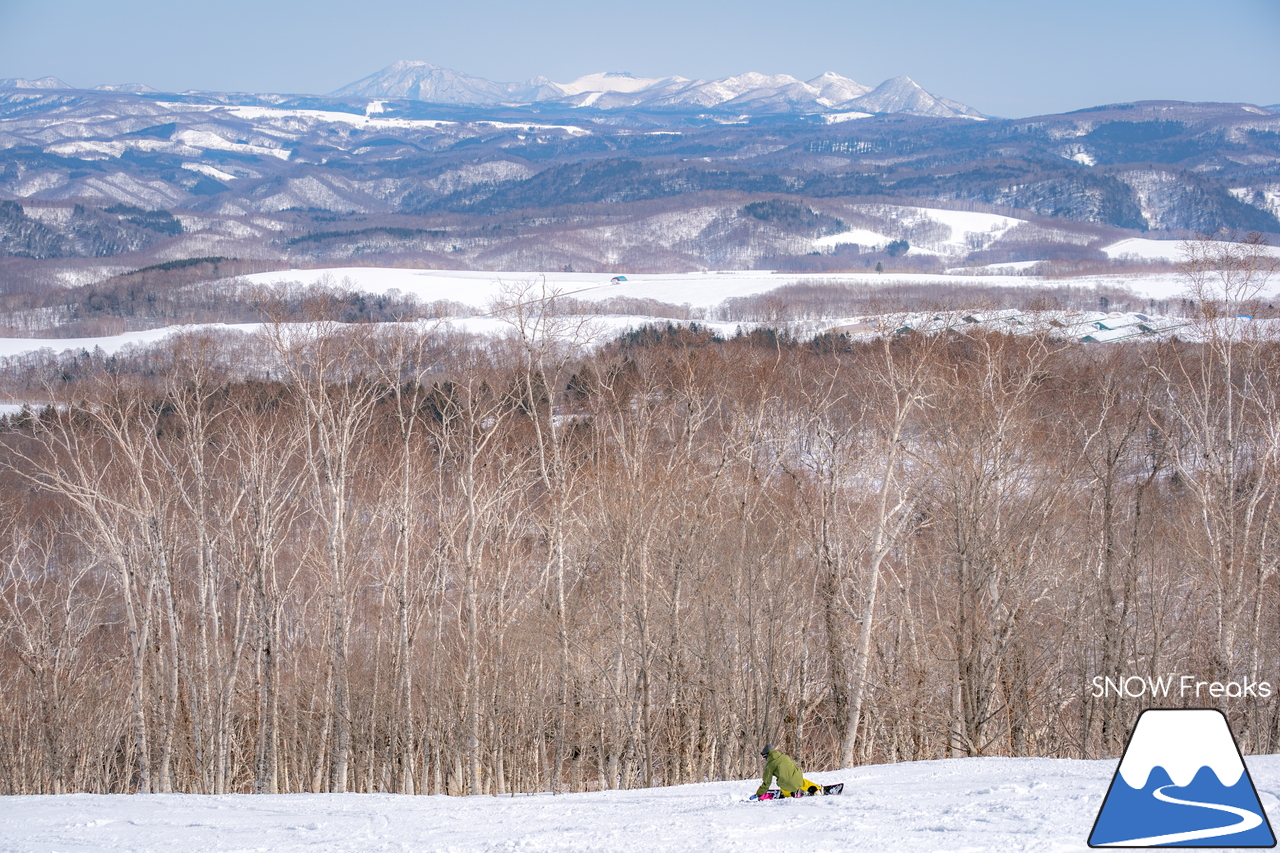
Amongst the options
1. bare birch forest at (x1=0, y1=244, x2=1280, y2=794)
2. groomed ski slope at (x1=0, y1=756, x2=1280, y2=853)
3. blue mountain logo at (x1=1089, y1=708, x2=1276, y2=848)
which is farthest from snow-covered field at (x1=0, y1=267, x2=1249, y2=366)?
blue mountain logo at (x1=1089, y1=708, x2=1276, y2=848)

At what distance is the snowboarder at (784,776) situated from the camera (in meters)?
11.4

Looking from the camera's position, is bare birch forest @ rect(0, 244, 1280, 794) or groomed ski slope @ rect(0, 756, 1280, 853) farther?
bare birch forest @ rect(0, 244, 1280, 794)

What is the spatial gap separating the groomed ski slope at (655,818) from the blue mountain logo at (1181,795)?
19.0 inches

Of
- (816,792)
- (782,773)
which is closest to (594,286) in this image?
(816,792)

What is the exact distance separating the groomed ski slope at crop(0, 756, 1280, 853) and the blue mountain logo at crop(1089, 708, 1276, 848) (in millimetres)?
483

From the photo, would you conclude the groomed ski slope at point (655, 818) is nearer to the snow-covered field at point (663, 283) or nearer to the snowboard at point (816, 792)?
the snowboard at point (816, 792)

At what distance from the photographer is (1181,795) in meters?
8.07

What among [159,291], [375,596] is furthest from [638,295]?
[375,596]

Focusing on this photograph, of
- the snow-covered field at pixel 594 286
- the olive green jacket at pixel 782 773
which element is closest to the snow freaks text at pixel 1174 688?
the olive green jacket at pixel 782 773

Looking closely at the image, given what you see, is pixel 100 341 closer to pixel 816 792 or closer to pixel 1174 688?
pixel 816 792

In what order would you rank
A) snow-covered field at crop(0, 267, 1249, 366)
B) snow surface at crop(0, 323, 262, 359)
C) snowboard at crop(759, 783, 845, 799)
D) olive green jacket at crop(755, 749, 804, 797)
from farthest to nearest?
snow-covered field at crop(0, 267, 1249, 366) → snow surface at crop(0, 323, 262, 359) → snowboard at crop(759, 783, 845, 799) → olive green jacket at crop(755, 749, 804, 797)

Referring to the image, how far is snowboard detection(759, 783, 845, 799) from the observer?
1152 centimetres

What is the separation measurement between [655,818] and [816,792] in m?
2.31

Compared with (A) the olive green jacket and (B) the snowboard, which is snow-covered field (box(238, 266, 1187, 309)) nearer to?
(B) the snowboard
